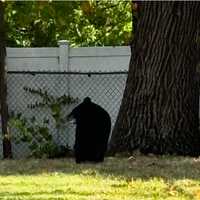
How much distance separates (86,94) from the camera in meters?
12.6

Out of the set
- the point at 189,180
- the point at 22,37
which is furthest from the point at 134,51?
the point at 22,37

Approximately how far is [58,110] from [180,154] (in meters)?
2.48

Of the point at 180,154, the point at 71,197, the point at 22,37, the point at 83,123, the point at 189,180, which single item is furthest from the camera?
the point at 22,37

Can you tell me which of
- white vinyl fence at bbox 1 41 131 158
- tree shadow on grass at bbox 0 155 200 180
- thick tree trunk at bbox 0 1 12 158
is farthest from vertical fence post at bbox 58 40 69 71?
tree shadow on grass at bbox 0 155 200 180

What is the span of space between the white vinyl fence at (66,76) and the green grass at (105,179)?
2.28m

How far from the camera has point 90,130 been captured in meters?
9.91

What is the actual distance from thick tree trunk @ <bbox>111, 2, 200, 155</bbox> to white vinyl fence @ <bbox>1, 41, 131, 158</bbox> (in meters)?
1.50

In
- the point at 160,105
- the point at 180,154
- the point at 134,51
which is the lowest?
the point at 180,154

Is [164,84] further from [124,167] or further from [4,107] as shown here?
[4,107]

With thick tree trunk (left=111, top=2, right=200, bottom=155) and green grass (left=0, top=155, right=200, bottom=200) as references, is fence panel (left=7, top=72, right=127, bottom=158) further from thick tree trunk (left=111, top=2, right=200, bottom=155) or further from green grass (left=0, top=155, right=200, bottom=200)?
green grass (left=0, top=155, right=200, bottom=200)

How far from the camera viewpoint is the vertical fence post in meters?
12.5

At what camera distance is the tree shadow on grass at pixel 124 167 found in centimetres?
863

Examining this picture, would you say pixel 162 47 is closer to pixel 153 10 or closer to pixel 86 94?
pixel 153 10

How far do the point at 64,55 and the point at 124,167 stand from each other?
12.4ft
